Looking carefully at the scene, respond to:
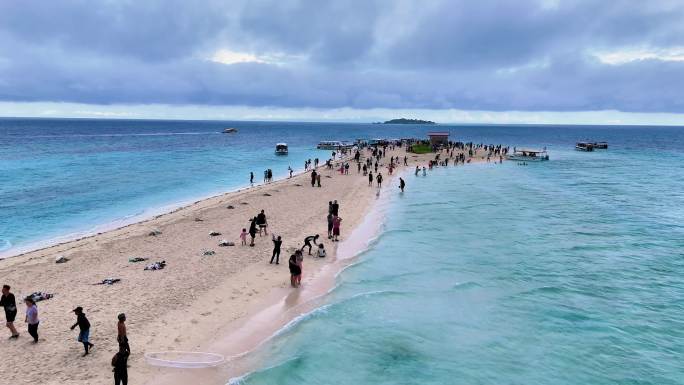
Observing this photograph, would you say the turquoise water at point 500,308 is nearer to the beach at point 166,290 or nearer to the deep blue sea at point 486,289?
the deep blue sea at point 486,289

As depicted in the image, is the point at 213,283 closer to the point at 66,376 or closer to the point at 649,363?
the point at 66,376

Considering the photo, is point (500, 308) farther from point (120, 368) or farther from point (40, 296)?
point (40, 296)

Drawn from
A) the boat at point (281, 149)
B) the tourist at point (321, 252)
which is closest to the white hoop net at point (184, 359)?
the tourist at point (321, 252)

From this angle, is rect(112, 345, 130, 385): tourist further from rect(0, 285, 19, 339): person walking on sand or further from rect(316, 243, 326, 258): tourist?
rect(316, 243, 326, 258): tourist

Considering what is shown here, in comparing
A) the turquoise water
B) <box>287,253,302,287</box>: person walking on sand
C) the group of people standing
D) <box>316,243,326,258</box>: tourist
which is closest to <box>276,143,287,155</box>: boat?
the turquoise water

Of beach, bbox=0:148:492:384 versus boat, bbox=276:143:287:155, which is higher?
boat, bbox=276:143:287:155
